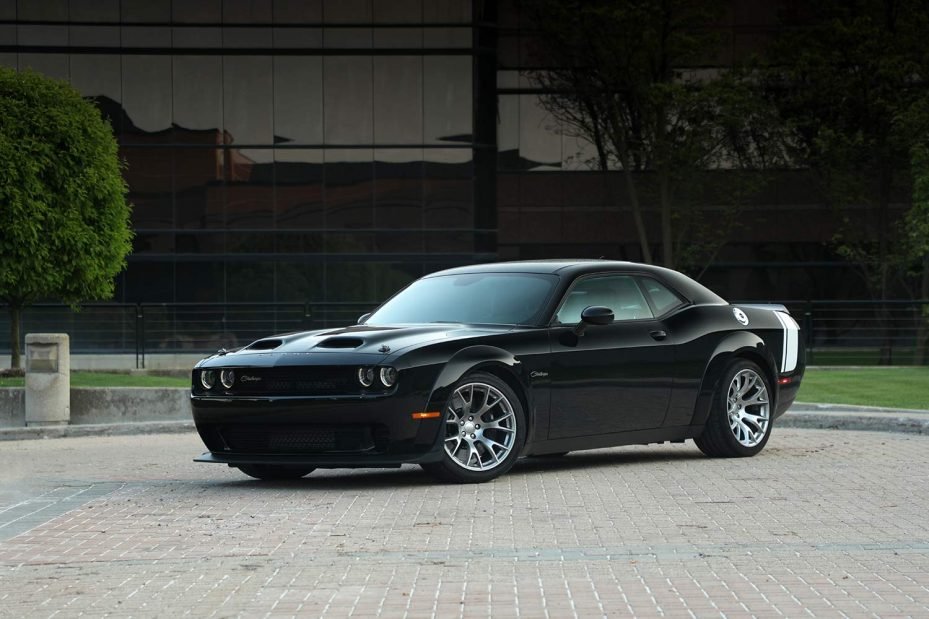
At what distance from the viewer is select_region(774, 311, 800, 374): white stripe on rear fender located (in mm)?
12695

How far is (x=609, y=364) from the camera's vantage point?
444 inches

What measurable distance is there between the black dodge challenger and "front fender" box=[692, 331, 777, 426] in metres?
0.01

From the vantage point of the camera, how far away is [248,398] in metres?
10.4

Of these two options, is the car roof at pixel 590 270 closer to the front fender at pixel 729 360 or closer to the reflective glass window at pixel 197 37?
the front fender at pixel 729 360

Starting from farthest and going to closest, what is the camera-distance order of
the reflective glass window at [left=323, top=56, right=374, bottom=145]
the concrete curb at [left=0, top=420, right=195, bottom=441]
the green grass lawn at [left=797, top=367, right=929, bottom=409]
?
the reflective glass window at [left=323, top=56, right=374, bottom=145], the green grass lawn at [left=797, top=367, right=929, bottom=409], the concrete curb at [left=0, top=420, right=195, bottom=441]

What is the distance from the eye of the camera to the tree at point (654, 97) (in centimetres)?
3566

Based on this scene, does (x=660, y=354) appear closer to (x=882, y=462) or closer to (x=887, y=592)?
(x=882, y=462)

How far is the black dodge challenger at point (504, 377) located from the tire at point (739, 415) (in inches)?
0.4

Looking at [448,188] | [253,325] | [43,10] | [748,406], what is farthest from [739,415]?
[43,10]

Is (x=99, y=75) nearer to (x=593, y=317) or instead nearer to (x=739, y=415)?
(x=739, y=415)

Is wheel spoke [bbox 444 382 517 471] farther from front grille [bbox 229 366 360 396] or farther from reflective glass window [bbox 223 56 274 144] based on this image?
reflective glass window [bbox 223 56 274 144]

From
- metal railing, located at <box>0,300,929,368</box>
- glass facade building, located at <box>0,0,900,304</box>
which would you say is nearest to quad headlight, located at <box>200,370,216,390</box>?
metal railing, located at <box>0,300,929,368</box>

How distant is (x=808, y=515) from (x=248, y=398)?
3.64m

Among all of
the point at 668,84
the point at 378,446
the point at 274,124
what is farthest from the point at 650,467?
the point at 274,124
